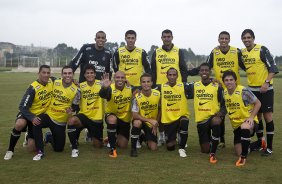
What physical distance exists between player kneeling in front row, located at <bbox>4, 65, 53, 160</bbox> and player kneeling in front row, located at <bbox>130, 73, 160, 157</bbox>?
64.8 inches

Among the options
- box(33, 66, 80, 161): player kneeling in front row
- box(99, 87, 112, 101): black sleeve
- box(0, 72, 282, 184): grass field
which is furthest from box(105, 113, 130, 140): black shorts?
box(33, 66, 80, 161): player kneeling in front row

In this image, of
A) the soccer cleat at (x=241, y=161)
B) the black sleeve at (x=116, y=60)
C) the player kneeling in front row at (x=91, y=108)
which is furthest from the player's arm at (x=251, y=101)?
the black sleeve at (x=116, y=60)

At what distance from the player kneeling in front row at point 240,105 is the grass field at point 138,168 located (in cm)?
53

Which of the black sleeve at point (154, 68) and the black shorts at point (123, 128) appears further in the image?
the black sleeve at point (154, 68)

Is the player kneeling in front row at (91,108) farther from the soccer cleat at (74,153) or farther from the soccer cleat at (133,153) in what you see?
the soccer cleat at (133,153)

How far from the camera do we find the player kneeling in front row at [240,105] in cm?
604

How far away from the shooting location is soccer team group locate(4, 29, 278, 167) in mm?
6281

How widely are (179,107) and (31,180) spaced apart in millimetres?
3170

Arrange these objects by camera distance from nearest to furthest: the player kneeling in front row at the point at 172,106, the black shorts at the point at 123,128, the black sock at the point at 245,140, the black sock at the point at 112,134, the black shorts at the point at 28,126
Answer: the black sock at the point at 245,140, the black shorts at the point at 28,126, the black sock at the point at 112,134, the player kneeling in front row at the point at 172,106, the black shorts at the point at 123,128

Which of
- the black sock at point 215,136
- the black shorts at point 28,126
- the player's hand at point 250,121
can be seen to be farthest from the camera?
the black shorts at point 28,126

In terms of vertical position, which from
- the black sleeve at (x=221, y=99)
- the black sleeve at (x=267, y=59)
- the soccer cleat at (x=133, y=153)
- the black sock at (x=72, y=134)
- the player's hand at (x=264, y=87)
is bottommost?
the soccer cleat at (x=133, y=153)

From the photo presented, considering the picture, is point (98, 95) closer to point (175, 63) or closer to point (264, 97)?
point (175, 63)

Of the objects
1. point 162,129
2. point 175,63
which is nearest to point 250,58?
point 175,63

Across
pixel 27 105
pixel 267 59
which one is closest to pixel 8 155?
pixel 27 105
